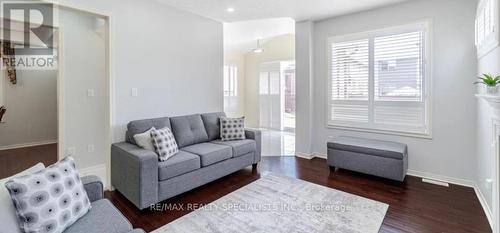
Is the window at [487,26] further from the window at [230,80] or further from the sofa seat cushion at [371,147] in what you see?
the window at [230,80]

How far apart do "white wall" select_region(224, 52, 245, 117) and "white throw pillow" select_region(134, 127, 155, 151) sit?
16.3 feet

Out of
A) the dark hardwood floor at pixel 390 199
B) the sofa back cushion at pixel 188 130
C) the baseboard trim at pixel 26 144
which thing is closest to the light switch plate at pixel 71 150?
the dark hardwood floor at pixel 390 199

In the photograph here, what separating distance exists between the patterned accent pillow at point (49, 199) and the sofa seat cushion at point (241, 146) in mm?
2097

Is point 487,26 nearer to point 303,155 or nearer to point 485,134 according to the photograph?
point 485,134

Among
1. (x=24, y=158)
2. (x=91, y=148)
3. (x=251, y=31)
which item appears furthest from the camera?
(x=251, y=31)

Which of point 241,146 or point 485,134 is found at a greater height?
point 485,134

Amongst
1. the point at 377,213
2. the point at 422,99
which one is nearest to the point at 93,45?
the point at 377,213

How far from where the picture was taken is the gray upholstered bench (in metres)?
3.11

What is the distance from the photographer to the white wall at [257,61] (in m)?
7.07

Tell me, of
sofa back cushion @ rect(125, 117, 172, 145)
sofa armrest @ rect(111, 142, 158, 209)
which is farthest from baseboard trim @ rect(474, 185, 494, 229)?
sofa back cushion @ rect(125, 117, 172, 145)

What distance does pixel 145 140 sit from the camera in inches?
111

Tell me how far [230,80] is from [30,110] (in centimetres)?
510

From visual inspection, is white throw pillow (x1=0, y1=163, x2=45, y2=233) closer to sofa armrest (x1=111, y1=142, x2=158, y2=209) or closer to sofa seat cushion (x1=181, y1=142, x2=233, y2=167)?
sofa armrest (x1=111, y1=142, x2=158, y2=209)

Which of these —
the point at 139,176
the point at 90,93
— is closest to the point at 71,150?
the point at 90,93
